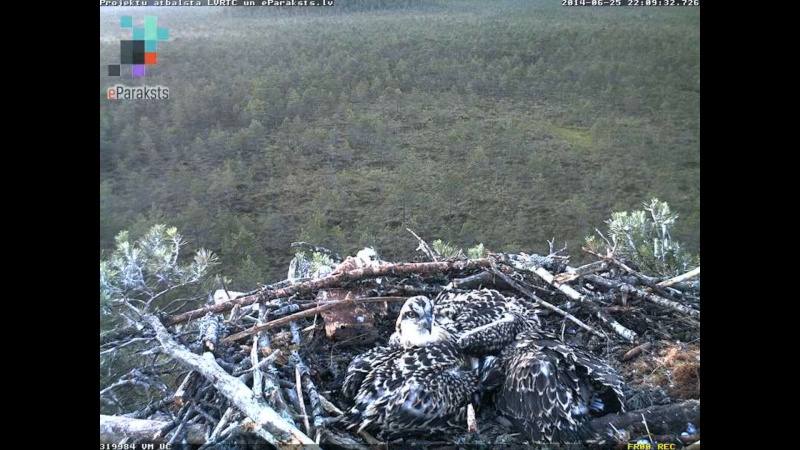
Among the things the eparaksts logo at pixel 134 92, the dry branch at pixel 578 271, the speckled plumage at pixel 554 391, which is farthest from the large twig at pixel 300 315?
the eparaksts logo at pixel 134 92

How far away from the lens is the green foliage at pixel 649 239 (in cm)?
488

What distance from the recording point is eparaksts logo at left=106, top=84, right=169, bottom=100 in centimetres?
470

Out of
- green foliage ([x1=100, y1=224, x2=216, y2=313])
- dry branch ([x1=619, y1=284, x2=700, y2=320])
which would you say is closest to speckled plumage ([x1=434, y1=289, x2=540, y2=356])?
dry branch ([x1=619, y1=284, x2=700, y2=320])

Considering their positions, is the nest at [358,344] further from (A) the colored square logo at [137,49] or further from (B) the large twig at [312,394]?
(A) the colored square logo at [137,49]

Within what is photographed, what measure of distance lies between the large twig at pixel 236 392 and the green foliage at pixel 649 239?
241cm

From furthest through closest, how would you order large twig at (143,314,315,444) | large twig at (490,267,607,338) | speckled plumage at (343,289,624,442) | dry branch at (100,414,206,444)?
large twig at (490,267,607,338)
dry branch at (100,414,206,444)
speckled plumage at (343,289,624,442)
large twig at (143,314,315,444)

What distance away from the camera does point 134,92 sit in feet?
15.5

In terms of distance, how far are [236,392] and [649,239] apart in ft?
9.61

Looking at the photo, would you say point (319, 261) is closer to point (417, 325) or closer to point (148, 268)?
point (417, 325)

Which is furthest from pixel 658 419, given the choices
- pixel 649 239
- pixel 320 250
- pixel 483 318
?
pixel 320 250

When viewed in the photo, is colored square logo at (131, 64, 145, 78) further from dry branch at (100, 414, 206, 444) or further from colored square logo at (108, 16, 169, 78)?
dry branch at (100, 414, 206, 444)

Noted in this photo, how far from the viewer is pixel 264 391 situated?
13.3ft

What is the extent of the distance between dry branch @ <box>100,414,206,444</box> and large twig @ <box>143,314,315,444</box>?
29cm

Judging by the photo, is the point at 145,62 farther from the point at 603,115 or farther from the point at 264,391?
A: the point at 603,115
